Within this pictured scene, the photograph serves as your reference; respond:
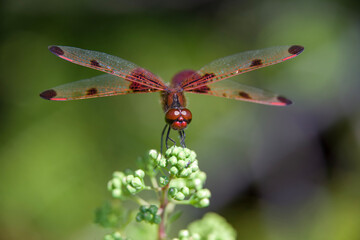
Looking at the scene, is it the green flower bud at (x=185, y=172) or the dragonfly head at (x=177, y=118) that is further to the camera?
the dragonfly head at (x=177, y=118)

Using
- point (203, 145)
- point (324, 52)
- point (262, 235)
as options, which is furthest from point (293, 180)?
point (324, 52)

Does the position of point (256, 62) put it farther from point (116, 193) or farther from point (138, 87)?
point (116, 193)

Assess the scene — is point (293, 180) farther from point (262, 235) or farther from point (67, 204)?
point (67, 204)

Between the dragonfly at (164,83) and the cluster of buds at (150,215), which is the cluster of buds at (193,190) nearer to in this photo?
the cluster of buds at (150,215)

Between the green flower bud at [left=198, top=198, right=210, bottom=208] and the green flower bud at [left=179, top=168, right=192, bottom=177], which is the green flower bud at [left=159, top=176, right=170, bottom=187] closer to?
the green flower bud at [left=179, top=168, right=192, bottom=177]

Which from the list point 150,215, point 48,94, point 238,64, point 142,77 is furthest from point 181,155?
point 48,94

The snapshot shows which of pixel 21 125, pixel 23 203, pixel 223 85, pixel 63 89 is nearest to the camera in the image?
pixel 63 89

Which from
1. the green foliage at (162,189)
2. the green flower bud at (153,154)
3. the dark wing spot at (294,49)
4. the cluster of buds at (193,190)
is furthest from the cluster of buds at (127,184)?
the dark wing spot at (294,49)

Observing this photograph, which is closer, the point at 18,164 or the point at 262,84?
the point at 18,164
